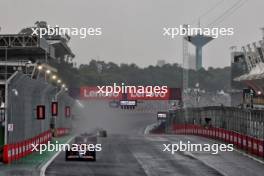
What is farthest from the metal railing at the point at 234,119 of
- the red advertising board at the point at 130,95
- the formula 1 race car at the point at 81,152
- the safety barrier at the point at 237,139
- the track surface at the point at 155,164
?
the red advertising board at the point at 130,95

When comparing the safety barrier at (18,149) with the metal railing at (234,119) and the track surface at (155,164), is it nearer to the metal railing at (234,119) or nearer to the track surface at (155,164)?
the track surface at (155,164)

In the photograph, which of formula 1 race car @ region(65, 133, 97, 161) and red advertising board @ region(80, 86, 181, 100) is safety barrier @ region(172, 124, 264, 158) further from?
red advertising board @ region(80, 86, 181, 100)

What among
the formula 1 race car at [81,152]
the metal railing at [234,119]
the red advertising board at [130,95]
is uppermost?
the red advertising board at [130,95]

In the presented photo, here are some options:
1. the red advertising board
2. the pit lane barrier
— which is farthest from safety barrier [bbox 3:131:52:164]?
the red advertising board

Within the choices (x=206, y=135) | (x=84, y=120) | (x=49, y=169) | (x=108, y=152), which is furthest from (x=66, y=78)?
(x=49, y=169)

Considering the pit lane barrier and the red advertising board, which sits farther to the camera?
the red advertising board

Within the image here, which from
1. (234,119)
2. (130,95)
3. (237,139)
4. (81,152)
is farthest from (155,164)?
(130,95)

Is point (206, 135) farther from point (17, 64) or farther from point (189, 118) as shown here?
point (189, 118)

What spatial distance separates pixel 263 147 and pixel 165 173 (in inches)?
388

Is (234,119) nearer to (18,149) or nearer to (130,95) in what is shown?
(18,149)

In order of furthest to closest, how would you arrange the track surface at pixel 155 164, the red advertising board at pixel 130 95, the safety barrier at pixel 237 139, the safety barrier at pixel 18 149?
the red advertising board at pixel 130 95
the safety barrier at pixel 237 139
the safety barrier at pixel 18 149
the track surface at pixel 155 164

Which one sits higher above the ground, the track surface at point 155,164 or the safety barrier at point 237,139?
the safety barrier at point 237,139

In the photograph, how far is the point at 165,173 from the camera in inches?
1222

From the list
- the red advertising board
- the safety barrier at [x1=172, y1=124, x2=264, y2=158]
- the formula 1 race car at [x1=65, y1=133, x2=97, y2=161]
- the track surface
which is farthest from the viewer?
the red advertising board
